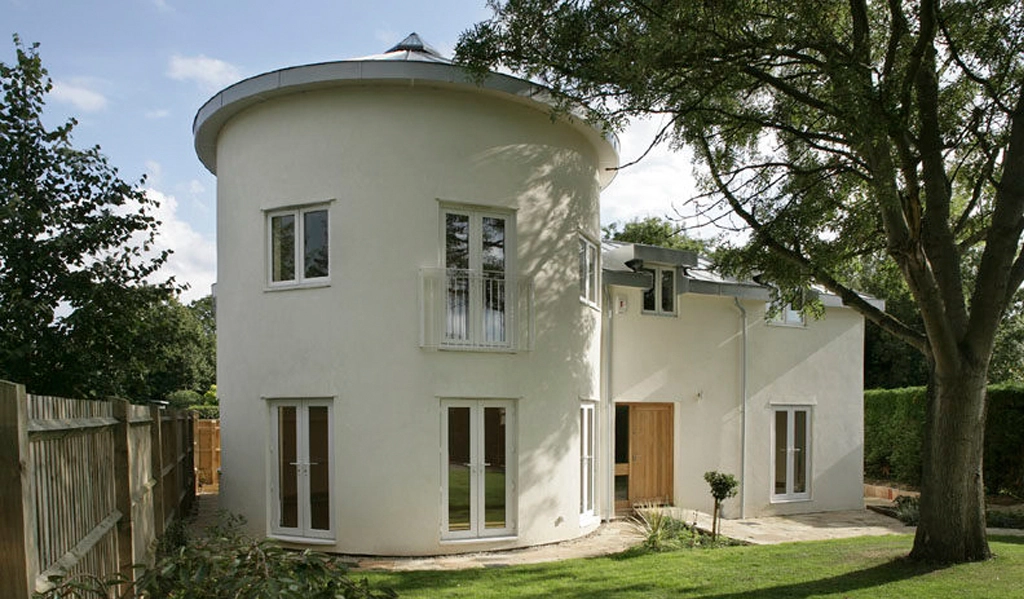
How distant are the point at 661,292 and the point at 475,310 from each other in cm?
564

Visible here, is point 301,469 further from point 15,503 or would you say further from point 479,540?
point 15,503

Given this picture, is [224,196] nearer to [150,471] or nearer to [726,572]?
[150,471]

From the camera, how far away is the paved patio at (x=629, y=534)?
37.4 ft

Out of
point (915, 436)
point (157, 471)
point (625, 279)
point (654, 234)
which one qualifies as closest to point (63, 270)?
point (157, 471)

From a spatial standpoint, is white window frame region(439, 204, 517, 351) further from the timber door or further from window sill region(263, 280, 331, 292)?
the timber door

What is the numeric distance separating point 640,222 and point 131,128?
29.8 m

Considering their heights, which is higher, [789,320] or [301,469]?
[789,320]

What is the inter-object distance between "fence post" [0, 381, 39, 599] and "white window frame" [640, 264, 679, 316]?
543 inches

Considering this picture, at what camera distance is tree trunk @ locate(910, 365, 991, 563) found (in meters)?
10.3

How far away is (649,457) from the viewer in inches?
653

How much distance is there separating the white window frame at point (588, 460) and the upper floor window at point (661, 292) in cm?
295

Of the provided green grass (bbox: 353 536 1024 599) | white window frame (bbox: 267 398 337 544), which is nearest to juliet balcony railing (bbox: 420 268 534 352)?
white window frame (bbox: 267 398 337 544)

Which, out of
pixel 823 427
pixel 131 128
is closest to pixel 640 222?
pixel 823 427

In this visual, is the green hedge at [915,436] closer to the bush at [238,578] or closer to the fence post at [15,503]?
the bush at [238,578]
